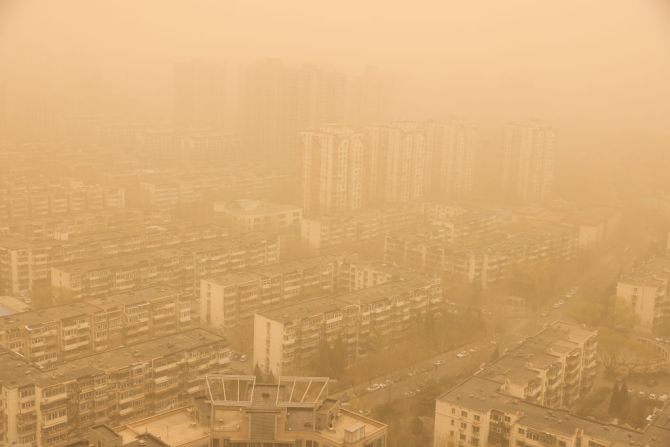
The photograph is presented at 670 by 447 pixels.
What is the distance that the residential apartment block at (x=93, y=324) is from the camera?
5.32 metres

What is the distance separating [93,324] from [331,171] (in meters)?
4.89

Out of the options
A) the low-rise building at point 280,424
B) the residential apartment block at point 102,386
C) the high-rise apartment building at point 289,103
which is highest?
the high-rise apartment building at point 289,103

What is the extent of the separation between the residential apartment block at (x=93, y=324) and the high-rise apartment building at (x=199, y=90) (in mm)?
8995

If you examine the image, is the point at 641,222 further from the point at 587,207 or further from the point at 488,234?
the point at 488,234

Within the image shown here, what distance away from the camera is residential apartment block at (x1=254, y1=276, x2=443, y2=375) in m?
5.52

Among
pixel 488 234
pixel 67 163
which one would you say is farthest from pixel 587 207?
pixel 67 163

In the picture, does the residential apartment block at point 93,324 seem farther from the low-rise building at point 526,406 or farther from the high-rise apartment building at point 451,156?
the high-rise apartment building at point 451,156

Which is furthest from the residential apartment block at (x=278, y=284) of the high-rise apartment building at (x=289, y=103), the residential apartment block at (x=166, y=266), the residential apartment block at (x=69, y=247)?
the high-rise apartment building at (x=289, y=103)

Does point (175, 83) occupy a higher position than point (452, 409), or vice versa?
point (175, 83)

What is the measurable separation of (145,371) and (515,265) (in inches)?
159

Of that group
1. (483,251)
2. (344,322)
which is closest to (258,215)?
(483,251)

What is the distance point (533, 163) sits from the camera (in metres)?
11.6

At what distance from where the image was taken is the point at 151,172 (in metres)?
10.6

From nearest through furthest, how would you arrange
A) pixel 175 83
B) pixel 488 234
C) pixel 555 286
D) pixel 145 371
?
1. pixel 145 371
2. pixel 555 286
3. pixel 488 234
4. pixel 175 83
